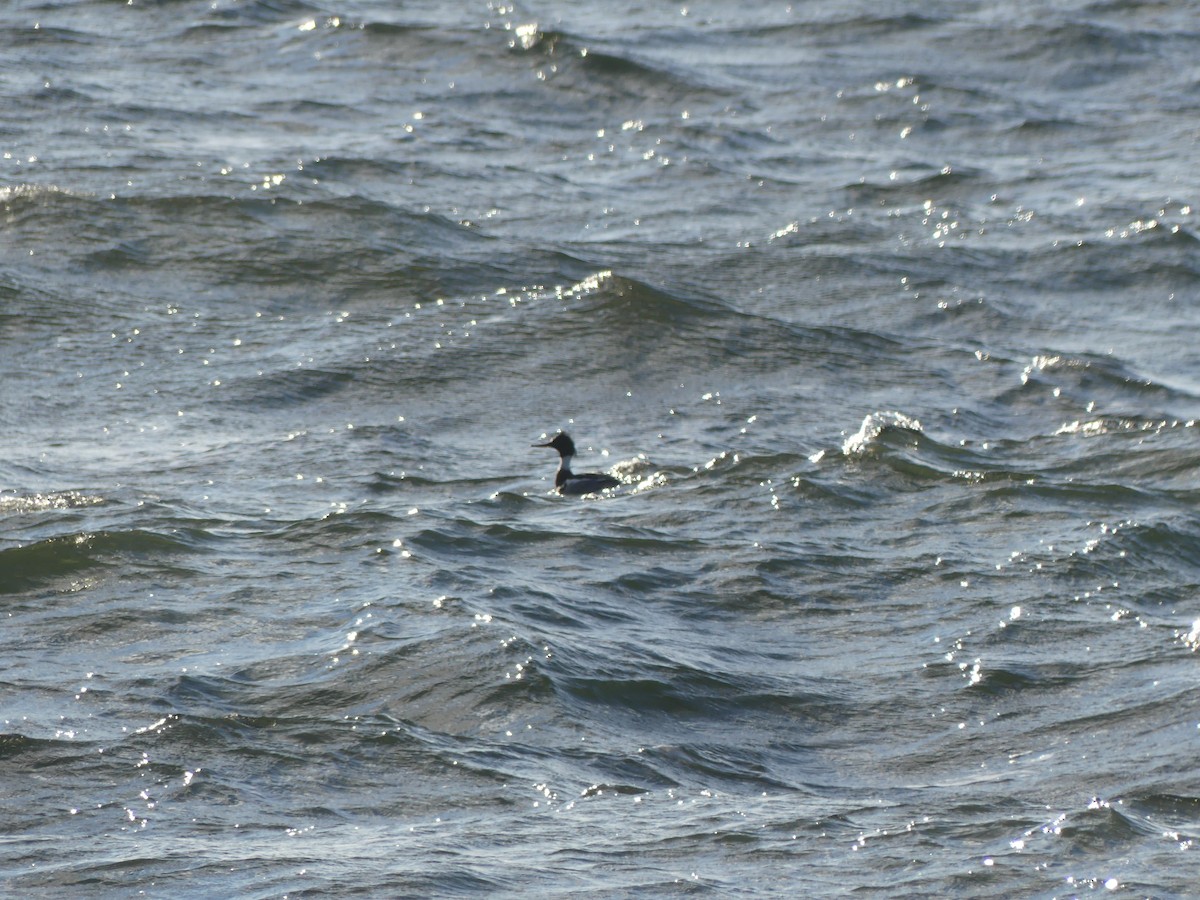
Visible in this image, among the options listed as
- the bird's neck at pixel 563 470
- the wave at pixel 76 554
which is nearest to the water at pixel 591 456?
the wave at pixel 76 554

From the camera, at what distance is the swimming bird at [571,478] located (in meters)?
10.6

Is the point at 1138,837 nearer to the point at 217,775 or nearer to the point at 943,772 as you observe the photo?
the point at 943,772

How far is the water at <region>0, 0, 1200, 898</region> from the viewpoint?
23.0 feet

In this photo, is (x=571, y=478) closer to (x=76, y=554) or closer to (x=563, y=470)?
(x=563, y=470)

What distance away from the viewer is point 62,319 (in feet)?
43.0

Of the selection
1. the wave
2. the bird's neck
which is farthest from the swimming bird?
the wave

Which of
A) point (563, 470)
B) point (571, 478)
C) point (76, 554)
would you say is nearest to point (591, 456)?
point (563, 470)

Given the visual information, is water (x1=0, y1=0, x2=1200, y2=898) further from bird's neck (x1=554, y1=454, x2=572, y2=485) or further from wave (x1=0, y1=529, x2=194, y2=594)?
bird's neck (x1=554, y1=454, x2=572, y2=485)

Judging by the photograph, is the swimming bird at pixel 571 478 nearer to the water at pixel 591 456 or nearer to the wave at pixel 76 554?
the water at pixel 591 456

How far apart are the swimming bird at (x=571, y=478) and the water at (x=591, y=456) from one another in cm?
9

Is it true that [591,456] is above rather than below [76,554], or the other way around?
below

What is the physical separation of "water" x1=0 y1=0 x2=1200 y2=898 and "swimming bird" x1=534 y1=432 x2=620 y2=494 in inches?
3.6

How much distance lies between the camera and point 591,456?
37.7 feet

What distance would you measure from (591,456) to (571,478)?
0.66m
